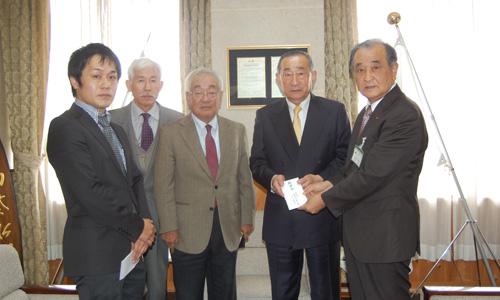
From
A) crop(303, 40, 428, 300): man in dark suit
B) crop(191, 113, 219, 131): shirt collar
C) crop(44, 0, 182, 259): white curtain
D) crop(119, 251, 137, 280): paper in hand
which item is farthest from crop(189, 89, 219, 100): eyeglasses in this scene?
crop(44, 0, 182, 259): white curtain

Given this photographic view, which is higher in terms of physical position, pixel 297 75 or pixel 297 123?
pixel 297 75

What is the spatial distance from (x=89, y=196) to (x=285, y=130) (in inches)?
44.3

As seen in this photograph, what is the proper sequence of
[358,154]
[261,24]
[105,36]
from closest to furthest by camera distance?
[358,154], [261,24], [105,36]

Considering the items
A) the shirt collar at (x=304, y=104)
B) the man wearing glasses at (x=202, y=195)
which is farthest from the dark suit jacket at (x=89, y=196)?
the shirt collar at (x=304, y=104)

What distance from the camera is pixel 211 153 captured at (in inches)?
99.2

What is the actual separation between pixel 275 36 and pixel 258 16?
0.23 m

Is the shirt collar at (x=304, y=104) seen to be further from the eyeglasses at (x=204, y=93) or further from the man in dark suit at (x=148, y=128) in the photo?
the man in dark suit at (x=148, y=128)

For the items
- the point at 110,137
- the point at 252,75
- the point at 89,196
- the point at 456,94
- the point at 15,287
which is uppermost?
the point at 252,75

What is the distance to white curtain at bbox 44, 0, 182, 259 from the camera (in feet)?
14.0

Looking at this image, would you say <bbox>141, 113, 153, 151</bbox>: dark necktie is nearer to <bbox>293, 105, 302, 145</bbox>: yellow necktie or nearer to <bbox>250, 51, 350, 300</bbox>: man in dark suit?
<bbox>250, 51, 350, 300</bbox>: man in dark suit

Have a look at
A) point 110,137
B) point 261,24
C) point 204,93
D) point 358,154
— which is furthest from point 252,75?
point 110,137

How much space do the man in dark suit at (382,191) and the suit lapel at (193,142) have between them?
2.52ft

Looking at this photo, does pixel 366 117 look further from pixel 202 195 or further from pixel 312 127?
pixel 202 195

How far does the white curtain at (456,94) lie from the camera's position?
399 cm
